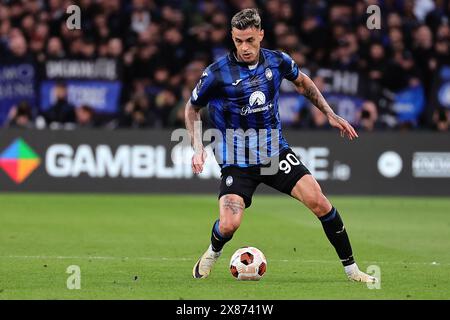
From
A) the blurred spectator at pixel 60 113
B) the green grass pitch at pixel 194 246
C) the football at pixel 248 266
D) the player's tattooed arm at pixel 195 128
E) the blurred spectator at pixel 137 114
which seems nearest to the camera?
the green grass pitch at pixel 194 246

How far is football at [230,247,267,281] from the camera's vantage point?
9.84m

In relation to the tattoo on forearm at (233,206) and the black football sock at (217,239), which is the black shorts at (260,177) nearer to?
the tattoo on forearm at (233,206)

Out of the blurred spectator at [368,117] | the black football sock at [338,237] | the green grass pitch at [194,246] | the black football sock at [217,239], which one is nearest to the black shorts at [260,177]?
the black football sock at [217,239]

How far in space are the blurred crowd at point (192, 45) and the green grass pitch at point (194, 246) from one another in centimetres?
170

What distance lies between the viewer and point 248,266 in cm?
984

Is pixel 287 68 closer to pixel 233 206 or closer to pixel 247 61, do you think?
pixel 247 61

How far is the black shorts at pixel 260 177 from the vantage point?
9820 millimetres

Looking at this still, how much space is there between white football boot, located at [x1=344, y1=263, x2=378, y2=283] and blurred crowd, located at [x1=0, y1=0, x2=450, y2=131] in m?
11.4

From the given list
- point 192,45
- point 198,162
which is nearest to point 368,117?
point 192,45

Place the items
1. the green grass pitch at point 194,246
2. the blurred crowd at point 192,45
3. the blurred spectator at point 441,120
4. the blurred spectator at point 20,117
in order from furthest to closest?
the blurred spectator at point 441,120 → the blurred crowd at point 192,45 → the blurred spectator at point 20,117 → the green grass pitch at point 194,246

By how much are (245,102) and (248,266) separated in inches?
58.8

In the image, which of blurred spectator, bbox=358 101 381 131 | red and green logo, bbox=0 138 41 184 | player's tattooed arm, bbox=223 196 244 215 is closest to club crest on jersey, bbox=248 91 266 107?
player's tattooed arm, bbox=223 196 244 215

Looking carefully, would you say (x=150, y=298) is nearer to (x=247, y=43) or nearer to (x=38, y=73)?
(x=247, y=43)
